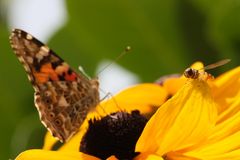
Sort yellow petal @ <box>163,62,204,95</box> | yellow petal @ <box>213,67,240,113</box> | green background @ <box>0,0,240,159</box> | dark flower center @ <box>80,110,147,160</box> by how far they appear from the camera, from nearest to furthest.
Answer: dark flower center @ <box>80,110,147,160</box>, yellow petal @ <box>213,67,240,113</box>, yellow petal @ <box>163,62,204,95</box>, green background @ <box>0,0,240,159</box>

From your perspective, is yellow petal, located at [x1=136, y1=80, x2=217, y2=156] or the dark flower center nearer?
yellow petal, located at [x1=136, y1=80, x2=217, y2=156]

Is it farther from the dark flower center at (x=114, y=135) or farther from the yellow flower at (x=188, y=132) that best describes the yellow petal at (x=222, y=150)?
the dark flower center at (x=114, y=135)

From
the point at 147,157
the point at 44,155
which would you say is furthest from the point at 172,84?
the point at 44,155

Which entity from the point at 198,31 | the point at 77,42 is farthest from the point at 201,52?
the point at 77,42

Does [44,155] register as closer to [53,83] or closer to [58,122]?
[58,122]

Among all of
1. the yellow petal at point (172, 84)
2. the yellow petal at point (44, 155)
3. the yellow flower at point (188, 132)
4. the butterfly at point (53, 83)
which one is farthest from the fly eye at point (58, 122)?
the yellow petal at point (172, 84)

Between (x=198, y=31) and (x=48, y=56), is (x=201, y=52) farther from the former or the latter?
(x=48, y=56)

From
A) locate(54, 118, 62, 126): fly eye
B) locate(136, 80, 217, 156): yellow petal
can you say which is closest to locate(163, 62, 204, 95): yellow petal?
locate(54, 118, 62, 126): fly eye

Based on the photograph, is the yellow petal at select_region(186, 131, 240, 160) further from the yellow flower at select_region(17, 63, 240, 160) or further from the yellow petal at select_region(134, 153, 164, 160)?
the yellow petal at select_region(134, 153, 164, 160)
